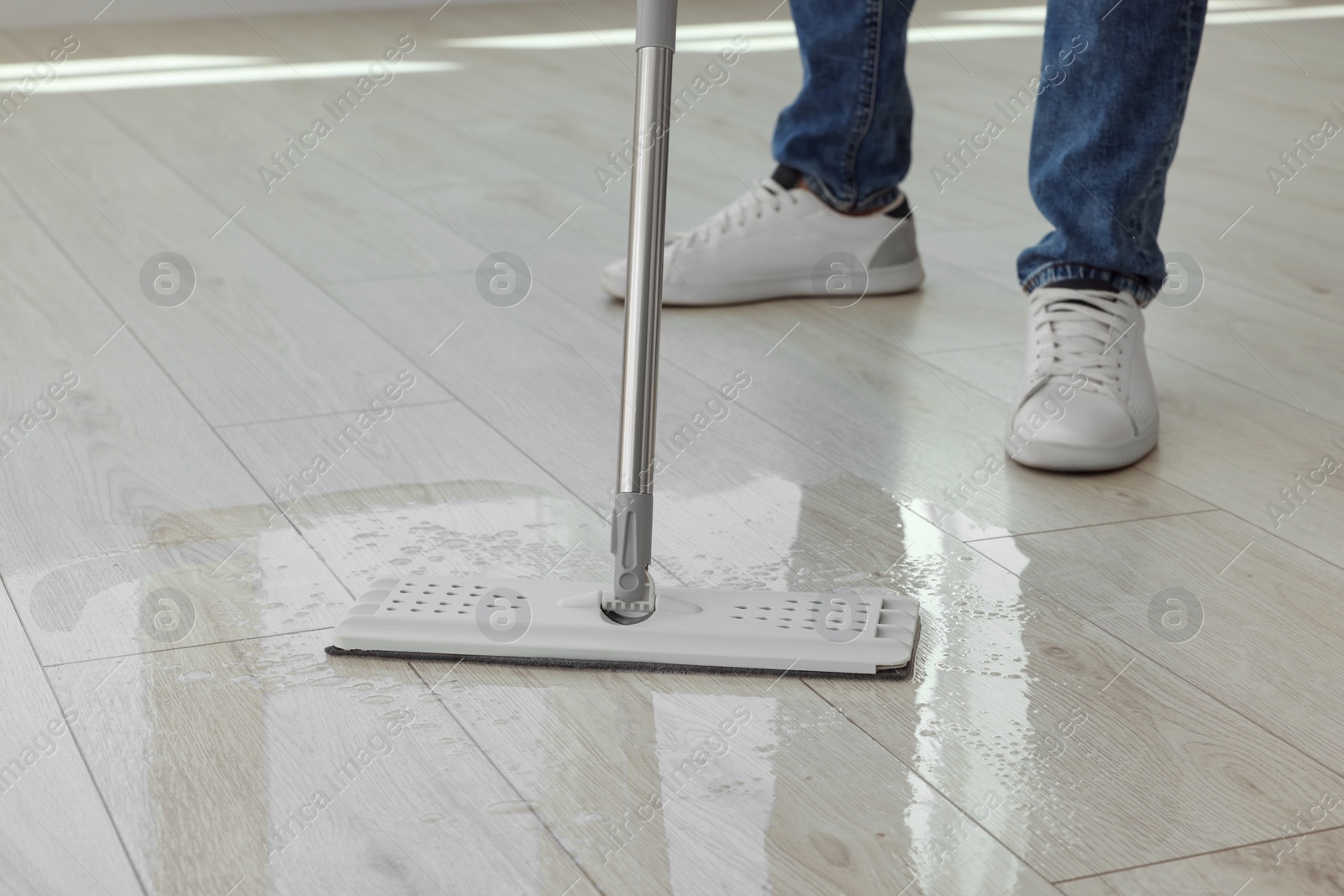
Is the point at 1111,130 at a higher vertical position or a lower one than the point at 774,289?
higher

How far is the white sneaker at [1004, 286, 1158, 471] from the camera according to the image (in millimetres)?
1191

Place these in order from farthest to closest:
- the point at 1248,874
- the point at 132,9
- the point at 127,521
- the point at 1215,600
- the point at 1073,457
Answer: the point at 132,9 → the point at 1073,457 → the point at 127,521 → the point at 1215,600 → the point at 1248,874

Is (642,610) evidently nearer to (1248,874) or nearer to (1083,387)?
(1248,874)

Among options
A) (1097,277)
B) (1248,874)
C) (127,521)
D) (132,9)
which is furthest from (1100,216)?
(132,9)

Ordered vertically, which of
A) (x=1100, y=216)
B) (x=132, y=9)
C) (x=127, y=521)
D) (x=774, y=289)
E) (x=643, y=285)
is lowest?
(x=132, y=9)

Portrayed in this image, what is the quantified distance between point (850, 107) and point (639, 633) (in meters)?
A: 0.91

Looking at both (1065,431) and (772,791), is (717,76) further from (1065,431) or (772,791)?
(772,791)

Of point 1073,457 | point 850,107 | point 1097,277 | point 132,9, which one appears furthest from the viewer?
point 132,9

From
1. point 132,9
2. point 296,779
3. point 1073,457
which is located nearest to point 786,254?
point 1073,457

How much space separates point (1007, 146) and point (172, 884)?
2157mm

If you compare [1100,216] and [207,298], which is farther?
[207,298]

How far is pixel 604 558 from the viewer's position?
1.03m

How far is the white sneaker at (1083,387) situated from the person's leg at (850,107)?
1.25ft

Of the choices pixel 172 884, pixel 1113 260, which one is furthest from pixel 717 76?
pixel 172 884
